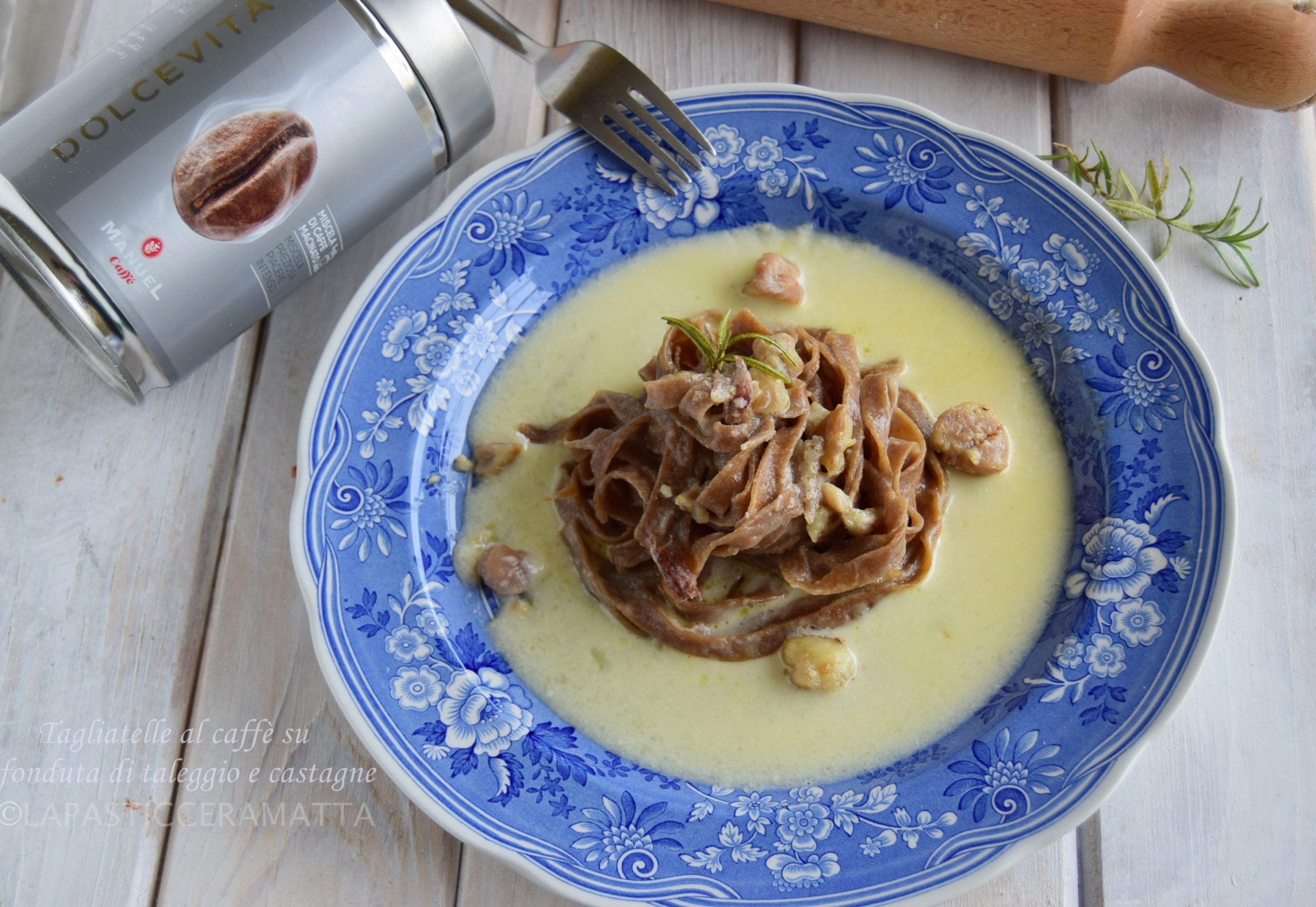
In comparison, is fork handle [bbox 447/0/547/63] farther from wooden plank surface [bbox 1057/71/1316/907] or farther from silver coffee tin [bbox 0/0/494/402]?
wooden plank surface [bbox 1057/71/1316/907]

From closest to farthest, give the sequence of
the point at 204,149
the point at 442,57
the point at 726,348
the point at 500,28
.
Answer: the point at 726,348 → the point at 204,149 → the point at 442,57 → the point at 500,28

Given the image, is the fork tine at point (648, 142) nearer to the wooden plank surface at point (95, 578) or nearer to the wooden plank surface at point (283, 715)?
the wooden plank surface at point (283, 715)

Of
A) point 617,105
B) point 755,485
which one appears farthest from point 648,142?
point 755,485

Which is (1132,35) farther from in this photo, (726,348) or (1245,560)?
(726,348)

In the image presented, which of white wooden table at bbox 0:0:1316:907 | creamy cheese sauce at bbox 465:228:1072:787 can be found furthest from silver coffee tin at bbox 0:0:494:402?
creamy cheese sauce at bbox 465:228:1072:787

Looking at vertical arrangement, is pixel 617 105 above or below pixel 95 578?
above

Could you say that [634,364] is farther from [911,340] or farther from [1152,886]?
[1152,886]
